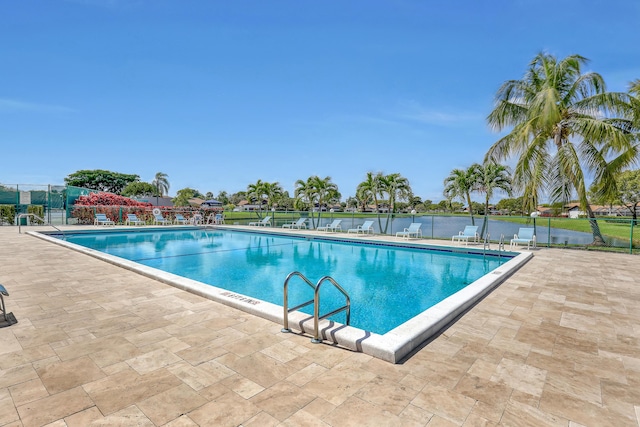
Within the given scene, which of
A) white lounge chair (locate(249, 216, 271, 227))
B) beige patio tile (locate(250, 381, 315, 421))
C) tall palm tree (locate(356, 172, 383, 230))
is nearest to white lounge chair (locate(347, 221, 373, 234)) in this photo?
tall palm tree (locate(356, 172, 383, 230))

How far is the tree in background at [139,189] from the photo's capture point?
2291 inches

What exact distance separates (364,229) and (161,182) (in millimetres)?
54233

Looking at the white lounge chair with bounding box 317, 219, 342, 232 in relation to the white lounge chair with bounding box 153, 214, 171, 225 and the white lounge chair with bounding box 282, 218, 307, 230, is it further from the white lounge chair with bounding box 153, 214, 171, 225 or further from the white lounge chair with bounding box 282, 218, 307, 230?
the white lounge chair with bounding box 153, 214, 171, 225

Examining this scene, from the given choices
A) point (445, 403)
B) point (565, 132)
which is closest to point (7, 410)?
point (445, 403)

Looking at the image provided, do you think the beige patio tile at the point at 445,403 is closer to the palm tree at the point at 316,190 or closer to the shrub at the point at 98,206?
the palm tree at the point at 316,190

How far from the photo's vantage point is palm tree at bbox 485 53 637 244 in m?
10.5

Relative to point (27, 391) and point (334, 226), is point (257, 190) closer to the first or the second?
point (334, 226)

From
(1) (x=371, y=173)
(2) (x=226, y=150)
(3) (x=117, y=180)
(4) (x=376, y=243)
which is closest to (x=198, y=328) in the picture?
(4) (x=376, y=243)

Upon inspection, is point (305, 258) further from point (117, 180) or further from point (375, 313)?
point (117, 180)

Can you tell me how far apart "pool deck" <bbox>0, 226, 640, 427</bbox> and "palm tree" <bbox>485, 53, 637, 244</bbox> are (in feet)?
26.4

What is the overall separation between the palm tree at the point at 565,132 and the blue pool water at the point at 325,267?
4.04 meters

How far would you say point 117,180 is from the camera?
5900 cm

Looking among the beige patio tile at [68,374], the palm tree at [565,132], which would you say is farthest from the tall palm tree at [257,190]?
the beige patio tile at [68,374]

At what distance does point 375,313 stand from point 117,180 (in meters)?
66.9
